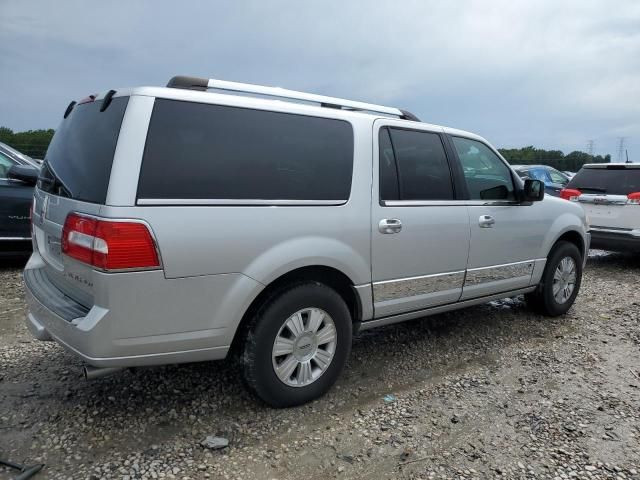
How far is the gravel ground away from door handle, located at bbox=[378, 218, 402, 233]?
1102mm

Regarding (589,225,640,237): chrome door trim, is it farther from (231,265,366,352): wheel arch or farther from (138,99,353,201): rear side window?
(138,99,353,201): rear side window

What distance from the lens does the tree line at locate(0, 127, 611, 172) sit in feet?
80.9

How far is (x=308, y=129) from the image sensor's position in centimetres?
308

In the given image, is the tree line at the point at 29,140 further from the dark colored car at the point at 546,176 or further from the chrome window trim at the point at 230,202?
the chrome window trim at the point at 230,202

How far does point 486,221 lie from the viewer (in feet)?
13.2

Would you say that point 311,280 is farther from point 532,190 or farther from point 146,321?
point 532,190

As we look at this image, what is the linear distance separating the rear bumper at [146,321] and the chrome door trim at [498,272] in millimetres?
2057

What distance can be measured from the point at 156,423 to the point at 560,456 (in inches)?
90.2

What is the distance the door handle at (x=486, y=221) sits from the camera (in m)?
3.98

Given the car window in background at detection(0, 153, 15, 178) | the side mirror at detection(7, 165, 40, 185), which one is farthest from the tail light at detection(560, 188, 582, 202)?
the car window in background at detection(0, 153, 15, 178)

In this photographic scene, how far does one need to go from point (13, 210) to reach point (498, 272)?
559 cm

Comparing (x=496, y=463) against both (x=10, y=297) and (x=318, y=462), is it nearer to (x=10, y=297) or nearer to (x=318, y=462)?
(x=318, y=462)

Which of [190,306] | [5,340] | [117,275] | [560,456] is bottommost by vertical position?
[560,456]

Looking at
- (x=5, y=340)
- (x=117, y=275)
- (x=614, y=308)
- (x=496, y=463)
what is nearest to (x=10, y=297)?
(x=5, y=340)
